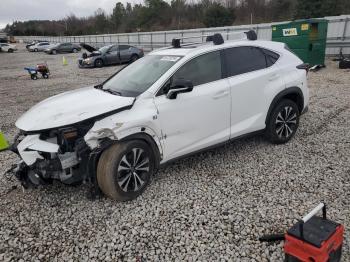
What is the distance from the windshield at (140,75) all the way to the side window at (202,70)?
0.18 metres

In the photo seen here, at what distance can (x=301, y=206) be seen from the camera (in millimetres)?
3559

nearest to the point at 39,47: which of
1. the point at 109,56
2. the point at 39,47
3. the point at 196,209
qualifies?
the point at 39,47

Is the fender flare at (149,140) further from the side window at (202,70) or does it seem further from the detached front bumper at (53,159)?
the side window at (202,70)

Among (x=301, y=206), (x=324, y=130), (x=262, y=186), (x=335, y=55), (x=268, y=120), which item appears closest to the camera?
(x=301, y=206)

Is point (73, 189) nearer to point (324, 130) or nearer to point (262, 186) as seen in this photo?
point (262, 186)

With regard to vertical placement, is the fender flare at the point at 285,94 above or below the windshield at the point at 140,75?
below

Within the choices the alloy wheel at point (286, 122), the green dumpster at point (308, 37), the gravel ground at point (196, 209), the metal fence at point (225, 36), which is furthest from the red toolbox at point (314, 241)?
the green dumpster at point (308, 37)

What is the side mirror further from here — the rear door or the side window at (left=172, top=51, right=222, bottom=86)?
the rear door

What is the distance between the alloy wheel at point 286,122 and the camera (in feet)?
16.7

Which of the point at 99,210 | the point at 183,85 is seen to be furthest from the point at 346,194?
the point at 99,210

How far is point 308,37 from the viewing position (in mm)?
12070

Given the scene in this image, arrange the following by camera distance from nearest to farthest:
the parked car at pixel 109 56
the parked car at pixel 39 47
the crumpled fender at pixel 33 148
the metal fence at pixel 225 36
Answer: the crumpled fender at pixel 33 148 → the metal fence at pixel 225 36 → the parked car at pixel 109 56 → the parked car at pixel 39 47

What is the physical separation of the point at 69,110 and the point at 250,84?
257 centimetres

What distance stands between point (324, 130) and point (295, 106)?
1.13 meters
